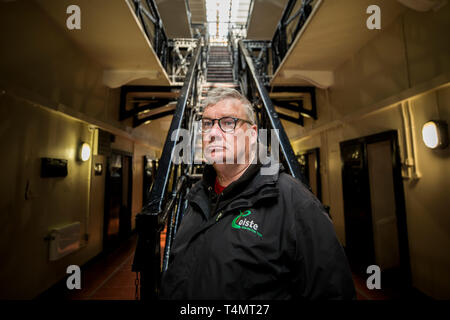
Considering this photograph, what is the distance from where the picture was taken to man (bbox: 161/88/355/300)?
84 centimetres

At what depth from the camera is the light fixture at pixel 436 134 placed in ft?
7.54

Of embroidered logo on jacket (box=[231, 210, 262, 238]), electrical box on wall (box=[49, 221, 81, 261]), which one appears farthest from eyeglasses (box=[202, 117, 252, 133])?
electrical box on wall (box=[49, 221, 81, 261])

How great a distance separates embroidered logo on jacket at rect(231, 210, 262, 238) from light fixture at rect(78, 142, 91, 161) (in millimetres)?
3798

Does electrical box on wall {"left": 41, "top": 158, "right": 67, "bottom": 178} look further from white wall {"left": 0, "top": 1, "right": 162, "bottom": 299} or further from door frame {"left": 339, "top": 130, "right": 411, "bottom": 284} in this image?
door frame {"left": 339, "top": 130, "right": 411, "bottom": 284}

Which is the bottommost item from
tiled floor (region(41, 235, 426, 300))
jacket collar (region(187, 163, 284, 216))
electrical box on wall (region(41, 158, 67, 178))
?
tiled floor (region(41, 235, 426, 300))

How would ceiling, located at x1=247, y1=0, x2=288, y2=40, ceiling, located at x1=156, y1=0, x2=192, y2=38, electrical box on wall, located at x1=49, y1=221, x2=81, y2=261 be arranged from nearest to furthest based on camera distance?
electrical box on wall, located at x1=49, y1=221, x2=81, y2=261
ceiling, located at x1=247, y1=0, x2=288, y2=40
ceiling, located at x1=156, y1=0, x2=192, y2=38

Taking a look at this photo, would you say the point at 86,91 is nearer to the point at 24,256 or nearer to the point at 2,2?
the point at 2,2

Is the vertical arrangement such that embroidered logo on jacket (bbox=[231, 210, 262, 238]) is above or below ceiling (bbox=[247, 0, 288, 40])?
below

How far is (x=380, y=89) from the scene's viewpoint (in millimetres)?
3225

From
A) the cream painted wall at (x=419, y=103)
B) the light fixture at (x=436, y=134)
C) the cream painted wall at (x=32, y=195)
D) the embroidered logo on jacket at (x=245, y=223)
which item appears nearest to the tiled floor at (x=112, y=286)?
the cream painted wall at (x=32, y=195)

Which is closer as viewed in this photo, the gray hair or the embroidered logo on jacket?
the embroidered logo on jacket

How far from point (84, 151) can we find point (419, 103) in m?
5.20

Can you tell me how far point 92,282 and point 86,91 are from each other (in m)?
3.40
